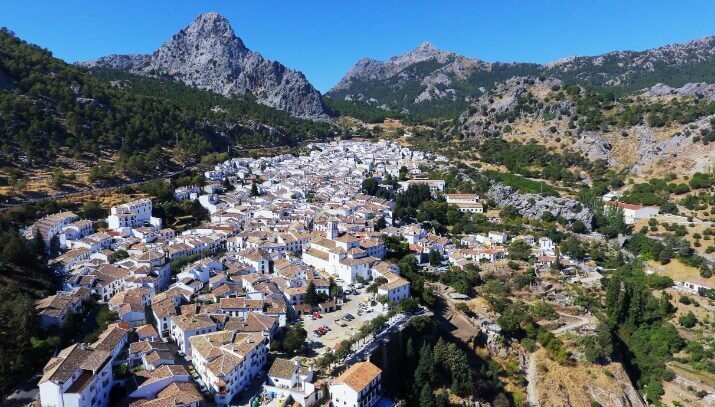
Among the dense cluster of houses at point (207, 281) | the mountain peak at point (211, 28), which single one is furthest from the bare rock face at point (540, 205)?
the mountain peak at point (211, 28)

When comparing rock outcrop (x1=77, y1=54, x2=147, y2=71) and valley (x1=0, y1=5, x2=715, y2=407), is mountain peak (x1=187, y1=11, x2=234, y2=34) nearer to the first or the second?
rock outcrop (x1=77, y1=54, x2=147, y2=71)

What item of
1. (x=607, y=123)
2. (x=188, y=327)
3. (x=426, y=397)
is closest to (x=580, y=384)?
(x=426, y=397)

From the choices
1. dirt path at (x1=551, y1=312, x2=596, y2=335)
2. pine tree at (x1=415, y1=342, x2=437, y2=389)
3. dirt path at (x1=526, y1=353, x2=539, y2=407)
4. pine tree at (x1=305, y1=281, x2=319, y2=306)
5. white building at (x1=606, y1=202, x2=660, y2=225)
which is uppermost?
white building at (x1=606, y1=202, x2=660, y2=225)

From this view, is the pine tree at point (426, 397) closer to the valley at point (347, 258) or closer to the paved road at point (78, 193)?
the valley at point (347, 258)

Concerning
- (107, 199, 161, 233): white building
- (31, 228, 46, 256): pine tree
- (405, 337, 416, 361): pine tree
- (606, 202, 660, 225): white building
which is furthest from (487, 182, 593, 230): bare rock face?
(31, 228, 46, 256): pine tree

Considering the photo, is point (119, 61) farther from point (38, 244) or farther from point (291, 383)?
point (291, 383)

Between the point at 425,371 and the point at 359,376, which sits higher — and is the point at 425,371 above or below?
below
